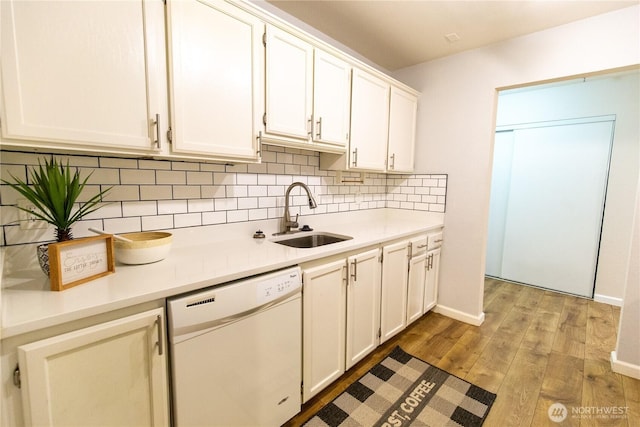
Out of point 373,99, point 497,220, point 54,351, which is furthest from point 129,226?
point 497,220

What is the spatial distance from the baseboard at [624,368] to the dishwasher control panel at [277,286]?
233 centimetres

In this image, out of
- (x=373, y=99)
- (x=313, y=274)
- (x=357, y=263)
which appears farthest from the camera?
(x=373, y=99)

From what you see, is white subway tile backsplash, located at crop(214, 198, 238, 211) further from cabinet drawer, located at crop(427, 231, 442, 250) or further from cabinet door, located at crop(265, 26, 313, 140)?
cabinet drawer, located at crop(427, 231, 442, 250)

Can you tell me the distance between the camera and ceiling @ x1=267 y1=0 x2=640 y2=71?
176 cm

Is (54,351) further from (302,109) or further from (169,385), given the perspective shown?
(302,109)

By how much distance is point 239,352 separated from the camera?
3.80 feet

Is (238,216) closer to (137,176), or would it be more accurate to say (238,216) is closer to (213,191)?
(213,191)

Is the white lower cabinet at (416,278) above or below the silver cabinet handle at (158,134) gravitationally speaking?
below

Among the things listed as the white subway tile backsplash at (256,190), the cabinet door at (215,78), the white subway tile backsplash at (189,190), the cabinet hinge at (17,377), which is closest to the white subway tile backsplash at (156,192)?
the white subway tile backsplash at (189,190)

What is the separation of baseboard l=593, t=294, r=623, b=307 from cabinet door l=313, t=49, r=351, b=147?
3.41 m

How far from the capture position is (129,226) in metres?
1.34

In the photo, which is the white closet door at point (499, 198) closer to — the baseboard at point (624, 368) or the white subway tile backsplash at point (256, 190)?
the baseboard at point (624, 368)

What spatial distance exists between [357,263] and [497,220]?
291cm

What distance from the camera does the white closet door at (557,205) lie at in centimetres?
298
